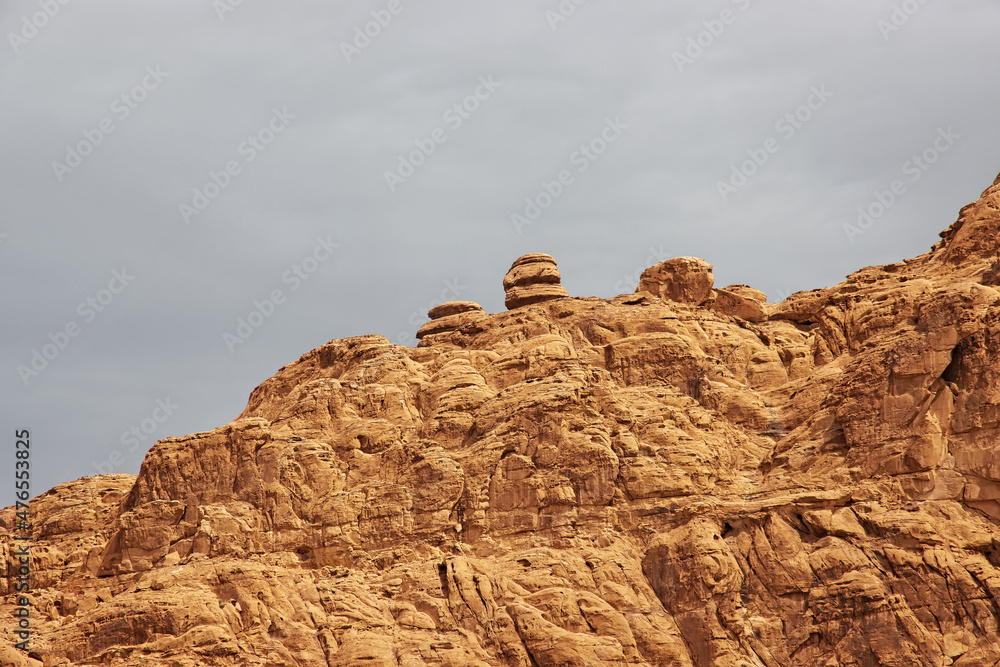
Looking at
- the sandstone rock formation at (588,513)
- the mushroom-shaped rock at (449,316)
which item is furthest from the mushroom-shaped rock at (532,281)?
the sandstone rock formation at (588,513)

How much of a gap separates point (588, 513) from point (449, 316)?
25.6m

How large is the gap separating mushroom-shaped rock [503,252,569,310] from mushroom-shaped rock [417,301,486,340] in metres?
A: 2.28

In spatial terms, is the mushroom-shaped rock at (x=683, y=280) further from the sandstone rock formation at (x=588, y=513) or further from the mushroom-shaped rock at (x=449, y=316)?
the mushroom-shaped rock at (x=449, y=316)

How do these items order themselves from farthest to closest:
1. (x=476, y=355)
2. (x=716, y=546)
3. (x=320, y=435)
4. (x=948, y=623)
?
(x=476, y=355) < (x=320, y=435) < (x=716, y=546) < (x=948, y=623)

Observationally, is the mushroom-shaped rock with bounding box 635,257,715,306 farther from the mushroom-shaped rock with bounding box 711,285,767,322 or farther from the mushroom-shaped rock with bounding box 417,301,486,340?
the mushroom-shaped rock with bounding box 417,301,486,340

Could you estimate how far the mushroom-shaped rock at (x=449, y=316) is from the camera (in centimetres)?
8569

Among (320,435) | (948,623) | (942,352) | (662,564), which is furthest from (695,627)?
(320,435)

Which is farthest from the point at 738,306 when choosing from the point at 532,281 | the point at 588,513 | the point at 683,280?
the point at 588,513

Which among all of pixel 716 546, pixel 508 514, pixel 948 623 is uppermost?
pixel 508 514

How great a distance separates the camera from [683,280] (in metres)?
80.9

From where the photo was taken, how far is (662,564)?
202ft

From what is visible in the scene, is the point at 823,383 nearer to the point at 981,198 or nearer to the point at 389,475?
the point at 981,198

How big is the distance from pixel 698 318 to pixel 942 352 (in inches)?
707

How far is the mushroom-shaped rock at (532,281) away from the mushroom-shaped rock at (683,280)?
19.1 ft
